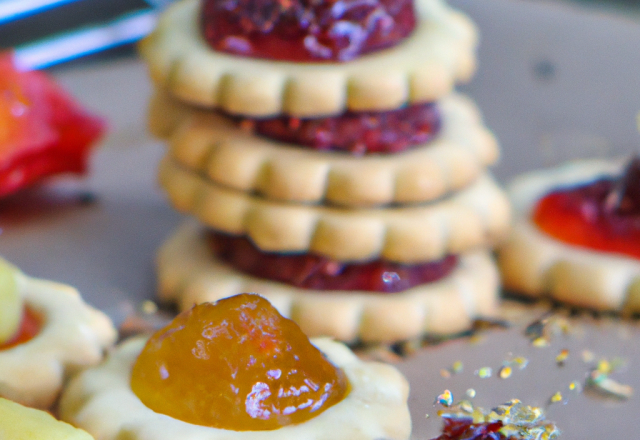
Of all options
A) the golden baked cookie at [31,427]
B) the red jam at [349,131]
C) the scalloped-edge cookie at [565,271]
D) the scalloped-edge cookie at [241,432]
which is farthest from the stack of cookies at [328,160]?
the golden baked cookie at [31,427]

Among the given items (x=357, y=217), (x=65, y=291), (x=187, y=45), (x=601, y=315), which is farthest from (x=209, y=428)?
(x=601, y=315)

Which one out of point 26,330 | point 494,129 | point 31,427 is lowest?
point 494,129

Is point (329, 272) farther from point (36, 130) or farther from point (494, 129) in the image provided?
point (494, 129)

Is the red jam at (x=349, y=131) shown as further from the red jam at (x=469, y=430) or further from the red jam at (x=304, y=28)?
the red jam at (x=469, y=430)

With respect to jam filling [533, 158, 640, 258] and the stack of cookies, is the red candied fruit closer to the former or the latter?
the stack of cookies

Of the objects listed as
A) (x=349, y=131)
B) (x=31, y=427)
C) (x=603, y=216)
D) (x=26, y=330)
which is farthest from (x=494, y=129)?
(x=31, y=427)

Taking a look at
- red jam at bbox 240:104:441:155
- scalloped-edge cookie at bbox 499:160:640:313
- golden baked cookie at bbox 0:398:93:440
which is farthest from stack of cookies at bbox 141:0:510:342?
golden baked cookie at bbox 0:398:93:440

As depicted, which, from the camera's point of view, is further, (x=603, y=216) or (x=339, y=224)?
(x=603, y=216)
